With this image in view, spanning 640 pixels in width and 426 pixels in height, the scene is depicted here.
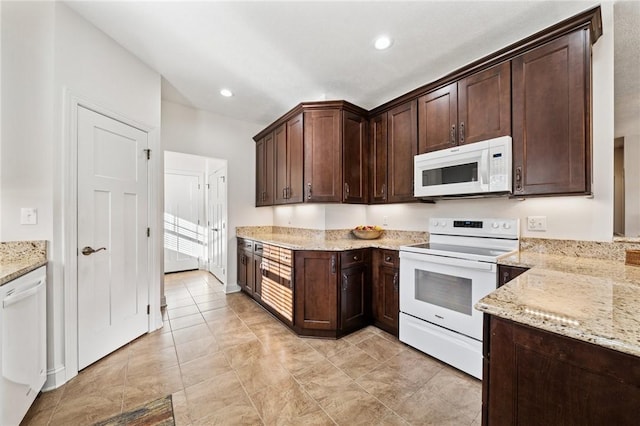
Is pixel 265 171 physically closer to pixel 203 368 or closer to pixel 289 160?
pixel 289 160

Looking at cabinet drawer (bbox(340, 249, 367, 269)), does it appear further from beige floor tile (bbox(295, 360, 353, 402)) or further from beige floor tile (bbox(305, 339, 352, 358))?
beige floor tile (bbox(295, 360, 353, 402))

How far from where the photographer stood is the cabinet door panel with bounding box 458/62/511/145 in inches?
79.3

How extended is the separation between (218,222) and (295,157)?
7.19ft

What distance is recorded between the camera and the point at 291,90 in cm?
304

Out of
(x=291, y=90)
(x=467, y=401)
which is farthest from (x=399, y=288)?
(x=291, y=90)

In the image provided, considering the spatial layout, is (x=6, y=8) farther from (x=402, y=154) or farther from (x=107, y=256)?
(x=402, y=154)

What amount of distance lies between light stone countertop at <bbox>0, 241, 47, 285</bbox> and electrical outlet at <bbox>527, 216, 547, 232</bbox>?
3.66m

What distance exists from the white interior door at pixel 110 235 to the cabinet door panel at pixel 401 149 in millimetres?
2658

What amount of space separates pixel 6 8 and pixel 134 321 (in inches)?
103

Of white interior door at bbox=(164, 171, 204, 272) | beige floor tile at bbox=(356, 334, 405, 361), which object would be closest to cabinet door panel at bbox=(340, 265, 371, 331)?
beige floor tile at bbox=(356, 334, 405, 361)

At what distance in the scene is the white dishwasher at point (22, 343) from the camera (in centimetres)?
133

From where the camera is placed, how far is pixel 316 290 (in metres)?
2.57

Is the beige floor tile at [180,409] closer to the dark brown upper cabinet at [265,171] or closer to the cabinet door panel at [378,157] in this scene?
the dark brown upper cabinet at [265,171]

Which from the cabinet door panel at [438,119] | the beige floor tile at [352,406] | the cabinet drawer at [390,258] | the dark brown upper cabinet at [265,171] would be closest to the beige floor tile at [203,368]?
the beige floor tile at [352,406]
